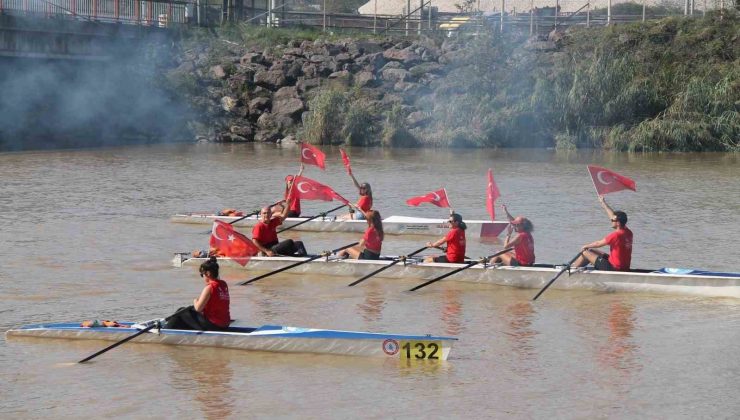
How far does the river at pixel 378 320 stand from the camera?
11.8 meters

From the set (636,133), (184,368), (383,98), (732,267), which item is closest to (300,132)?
(383,98)

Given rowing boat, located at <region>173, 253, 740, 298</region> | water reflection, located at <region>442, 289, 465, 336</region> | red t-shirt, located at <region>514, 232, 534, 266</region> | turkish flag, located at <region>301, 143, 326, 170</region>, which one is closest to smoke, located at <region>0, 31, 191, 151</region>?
turkish flag, located at <region>301, 143, 326, 170</region>

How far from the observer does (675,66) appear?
1684 inches

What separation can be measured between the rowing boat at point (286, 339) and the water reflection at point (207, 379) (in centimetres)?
20

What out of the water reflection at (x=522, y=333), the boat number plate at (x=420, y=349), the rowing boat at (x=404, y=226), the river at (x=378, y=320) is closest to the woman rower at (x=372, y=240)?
the river at (x=378, y=320)

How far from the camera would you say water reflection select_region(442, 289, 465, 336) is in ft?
48.8

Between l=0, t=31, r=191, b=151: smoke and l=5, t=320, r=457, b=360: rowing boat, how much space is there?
2724 cm

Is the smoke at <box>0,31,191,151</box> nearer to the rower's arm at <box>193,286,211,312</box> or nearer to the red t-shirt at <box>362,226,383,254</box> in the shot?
the red t-shirt at <box>362,226,383,254</box>

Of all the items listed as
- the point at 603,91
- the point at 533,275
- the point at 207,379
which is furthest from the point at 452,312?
the point at 603,91

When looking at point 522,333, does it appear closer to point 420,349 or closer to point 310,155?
point 420,349

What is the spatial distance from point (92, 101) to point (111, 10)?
11.6 feet

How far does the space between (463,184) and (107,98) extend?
697 inches

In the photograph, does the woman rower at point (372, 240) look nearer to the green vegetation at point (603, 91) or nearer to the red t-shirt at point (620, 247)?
the red t-shirt at point (620, 247)

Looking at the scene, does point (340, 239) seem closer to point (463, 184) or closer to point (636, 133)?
point (463, 184)
